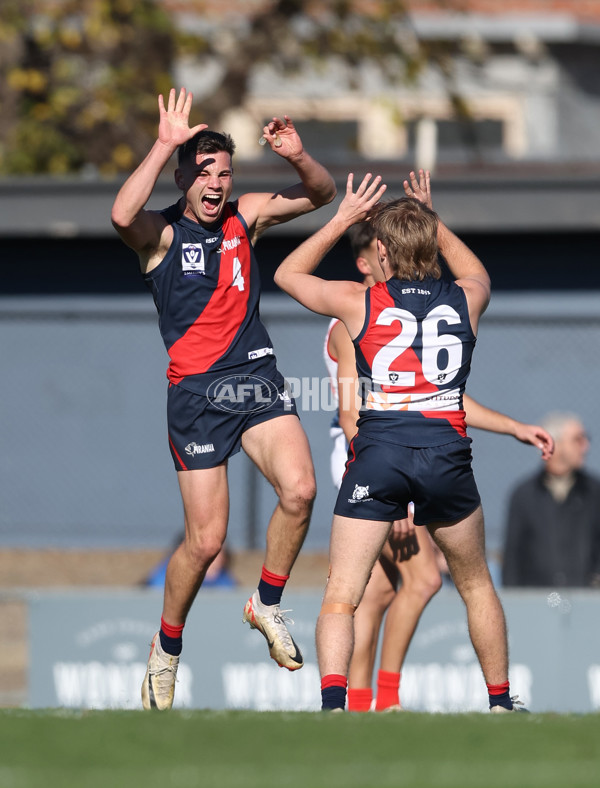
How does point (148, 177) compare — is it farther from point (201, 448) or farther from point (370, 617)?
point (370, 617)

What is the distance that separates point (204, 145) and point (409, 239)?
113 cm

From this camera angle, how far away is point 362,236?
6699mm

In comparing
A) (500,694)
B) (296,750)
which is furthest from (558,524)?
(296,750)

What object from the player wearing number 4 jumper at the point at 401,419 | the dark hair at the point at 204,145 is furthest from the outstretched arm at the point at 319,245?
the dark hair at the point at 204,145

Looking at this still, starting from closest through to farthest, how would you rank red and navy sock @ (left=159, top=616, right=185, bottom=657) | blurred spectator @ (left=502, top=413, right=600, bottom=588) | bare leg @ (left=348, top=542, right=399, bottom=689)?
red and navy sock @ (left=159, top=616, right=185, bottom=657) → bare leg @ (left=348, top=542, right=399, bottom=689) → blurred spectator @ (left=502, top=413, right=600, bottom=588)

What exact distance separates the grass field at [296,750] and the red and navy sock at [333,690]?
26 centimetres

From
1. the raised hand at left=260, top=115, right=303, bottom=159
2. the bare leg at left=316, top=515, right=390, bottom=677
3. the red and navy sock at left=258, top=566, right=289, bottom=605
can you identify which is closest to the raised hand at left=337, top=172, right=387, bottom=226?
the raised hand at left=260, top=115, right=303, bottom=159

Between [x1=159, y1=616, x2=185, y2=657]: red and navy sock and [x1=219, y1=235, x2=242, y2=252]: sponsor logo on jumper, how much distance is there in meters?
1.88

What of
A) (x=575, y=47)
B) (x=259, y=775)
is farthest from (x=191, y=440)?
(x=575, y=47)

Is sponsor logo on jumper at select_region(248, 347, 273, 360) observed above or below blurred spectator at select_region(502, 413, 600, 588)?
above

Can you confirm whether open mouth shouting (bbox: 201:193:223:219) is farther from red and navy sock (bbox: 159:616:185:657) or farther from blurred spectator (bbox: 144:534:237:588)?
blurred spectator (bbox: 144:534:237:588)

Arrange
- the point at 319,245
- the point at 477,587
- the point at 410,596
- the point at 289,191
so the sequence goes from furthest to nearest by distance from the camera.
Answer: the point at 410,596, the point at 289,191, the point at 319,245, the point at 477,587

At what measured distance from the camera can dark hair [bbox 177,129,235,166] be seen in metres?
5.97

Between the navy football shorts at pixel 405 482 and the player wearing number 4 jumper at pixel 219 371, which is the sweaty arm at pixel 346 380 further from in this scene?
the navy football shorts at pixel 405 482
